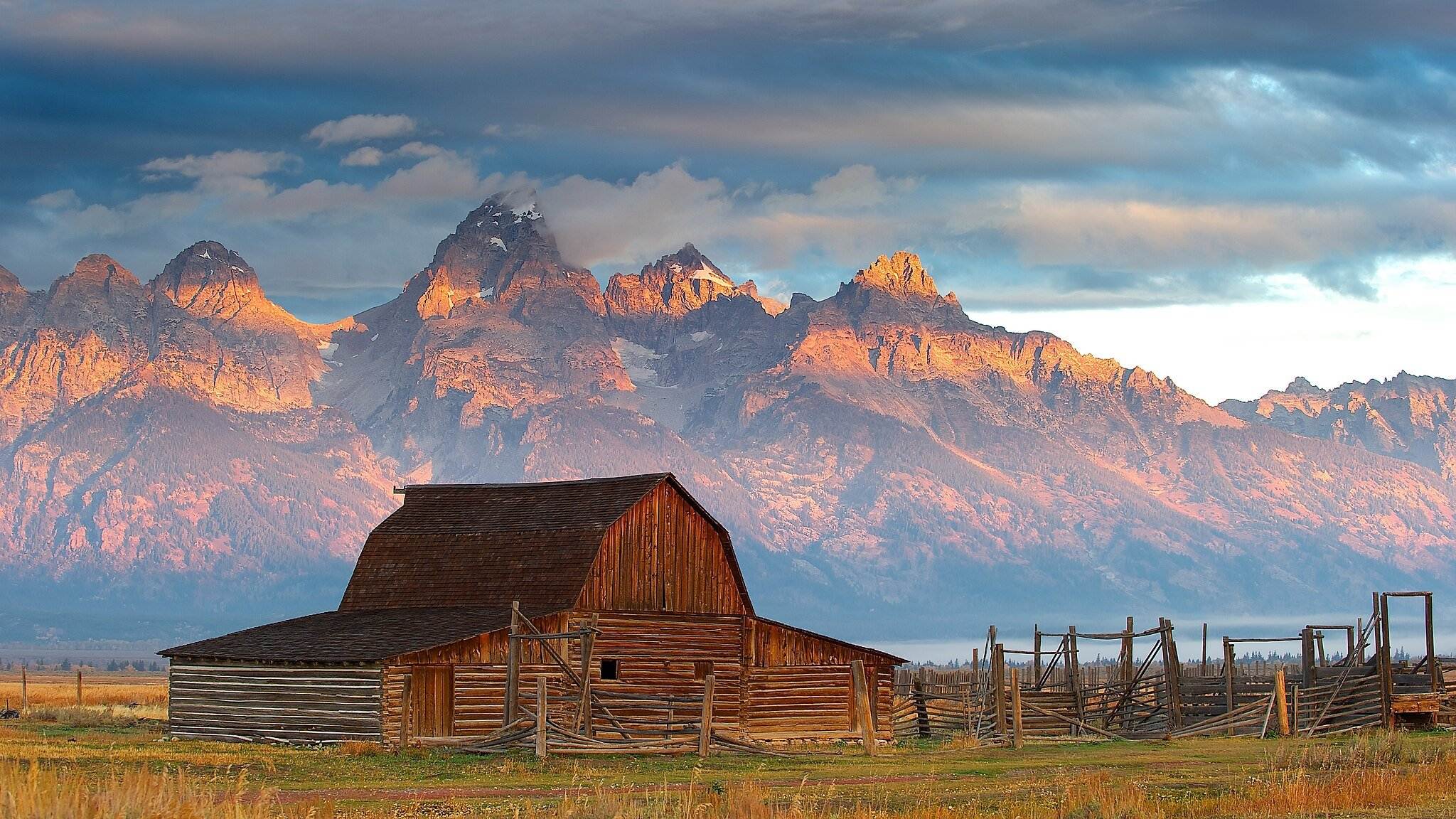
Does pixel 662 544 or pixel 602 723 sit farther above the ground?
pixel 662 544

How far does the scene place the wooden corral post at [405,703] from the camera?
46.0m

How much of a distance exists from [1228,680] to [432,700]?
19523mm

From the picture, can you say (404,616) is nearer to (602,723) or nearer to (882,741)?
(602,723)

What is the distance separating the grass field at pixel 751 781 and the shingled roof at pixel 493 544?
901 cm

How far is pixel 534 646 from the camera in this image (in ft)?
158

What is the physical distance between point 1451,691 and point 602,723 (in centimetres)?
2066

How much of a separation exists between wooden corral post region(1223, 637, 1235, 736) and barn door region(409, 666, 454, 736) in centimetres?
1859

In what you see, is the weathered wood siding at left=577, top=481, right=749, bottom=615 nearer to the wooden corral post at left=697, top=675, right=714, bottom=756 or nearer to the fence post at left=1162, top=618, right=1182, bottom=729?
the wooden corral post at left=697, top=675, right=714, bottom=756

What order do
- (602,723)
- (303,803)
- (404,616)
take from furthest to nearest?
(404,616), (602,723), (303,803)

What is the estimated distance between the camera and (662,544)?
2115 inches

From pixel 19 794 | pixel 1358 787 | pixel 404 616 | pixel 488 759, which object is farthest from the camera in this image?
pixel 404 616

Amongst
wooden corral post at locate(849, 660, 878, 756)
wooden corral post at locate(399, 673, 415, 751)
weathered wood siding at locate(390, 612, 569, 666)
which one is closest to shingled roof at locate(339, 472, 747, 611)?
weathered wood siding at locate(390, 612, 569, 666)

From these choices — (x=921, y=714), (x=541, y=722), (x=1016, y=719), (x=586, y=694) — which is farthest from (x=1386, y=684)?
(x=541, y=722)

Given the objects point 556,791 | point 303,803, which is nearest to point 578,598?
point 556,791
